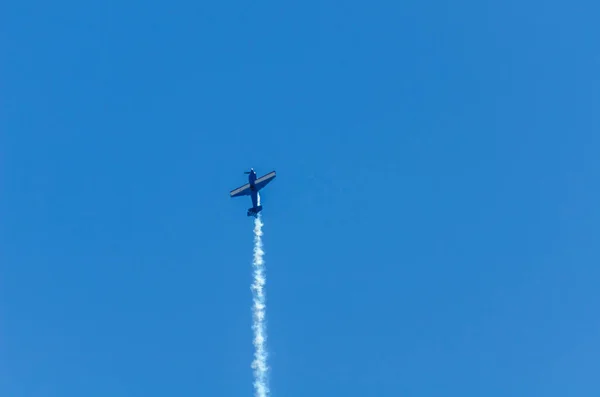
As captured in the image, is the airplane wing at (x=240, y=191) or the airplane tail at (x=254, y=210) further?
the airplane tail at (x=254, y=210)

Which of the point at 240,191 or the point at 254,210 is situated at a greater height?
the point at 240,191

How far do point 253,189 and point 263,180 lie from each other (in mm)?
2400

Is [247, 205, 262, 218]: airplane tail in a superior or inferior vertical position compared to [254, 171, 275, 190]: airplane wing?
inferior

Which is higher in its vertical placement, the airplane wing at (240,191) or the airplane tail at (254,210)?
the airplane wing at (240,191)

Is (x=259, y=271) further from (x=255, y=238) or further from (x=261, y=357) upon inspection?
(x=261, y=357)

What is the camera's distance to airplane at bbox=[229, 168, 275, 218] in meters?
115

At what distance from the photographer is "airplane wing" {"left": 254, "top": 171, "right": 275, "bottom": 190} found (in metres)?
115

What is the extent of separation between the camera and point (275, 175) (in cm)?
11569

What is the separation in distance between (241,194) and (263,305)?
20.2 m

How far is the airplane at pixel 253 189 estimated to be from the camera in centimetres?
11525

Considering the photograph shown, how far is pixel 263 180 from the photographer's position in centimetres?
11544

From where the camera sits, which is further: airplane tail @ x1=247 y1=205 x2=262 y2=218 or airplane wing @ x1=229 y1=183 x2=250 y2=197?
airplane tail @ x1=247 y1=205 x2=262 y2=218

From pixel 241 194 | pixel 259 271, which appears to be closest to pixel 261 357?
pixel 259 271

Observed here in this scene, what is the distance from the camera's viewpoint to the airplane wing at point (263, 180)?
4540 inches
